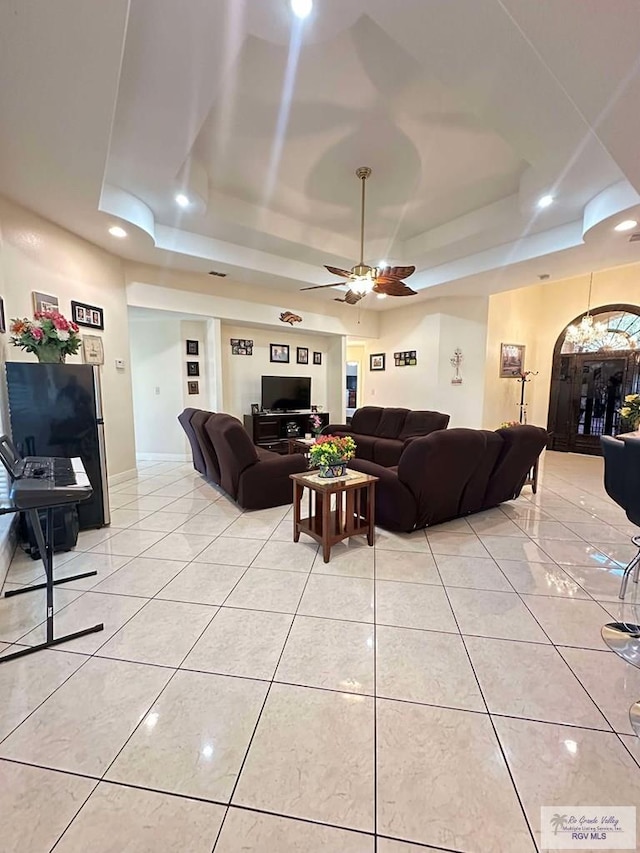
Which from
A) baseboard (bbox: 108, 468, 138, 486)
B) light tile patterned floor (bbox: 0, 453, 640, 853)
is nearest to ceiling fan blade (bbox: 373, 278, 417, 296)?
light tile patterned floor (bbox: 0, 453, 640, 853)

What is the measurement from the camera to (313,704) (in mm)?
1461

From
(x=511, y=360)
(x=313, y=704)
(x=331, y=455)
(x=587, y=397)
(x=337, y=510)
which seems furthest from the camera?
(x=511, y=360)

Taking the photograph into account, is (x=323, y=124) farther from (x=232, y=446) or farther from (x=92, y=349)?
(x=92, y=349)

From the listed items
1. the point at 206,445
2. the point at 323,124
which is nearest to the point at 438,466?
the point at 206,445

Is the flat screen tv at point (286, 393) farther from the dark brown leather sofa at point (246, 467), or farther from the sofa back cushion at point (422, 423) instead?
the dark brown leather sofa at point (246, 467)

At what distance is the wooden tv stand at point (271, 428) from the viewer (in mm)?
6438

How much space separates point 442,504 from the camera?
10.5ft

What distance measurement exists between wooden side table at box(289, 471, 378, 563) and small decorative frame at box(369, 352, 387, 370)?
5.42 meters

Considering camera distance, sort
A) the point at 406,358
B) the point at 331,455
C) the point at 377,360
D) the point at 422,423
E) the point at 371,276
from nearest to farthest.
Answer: the point at 331,455 → the point at 371,276 → the point at 422,423 → the point at 406,358 → the point at 377,360

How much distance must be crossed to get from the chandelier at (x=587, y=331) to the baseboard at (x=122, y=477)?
27.8 ft

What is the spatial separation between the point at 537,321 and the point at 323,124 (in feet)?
21.8

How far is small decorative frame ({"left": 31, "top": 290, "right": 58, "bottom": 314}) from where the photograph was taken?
3.50 metres

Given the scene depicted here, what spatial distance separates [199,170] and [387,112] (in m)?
1.90

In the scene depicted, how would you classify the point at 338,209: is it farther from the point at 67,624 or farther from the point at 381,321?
the point at 67,624
